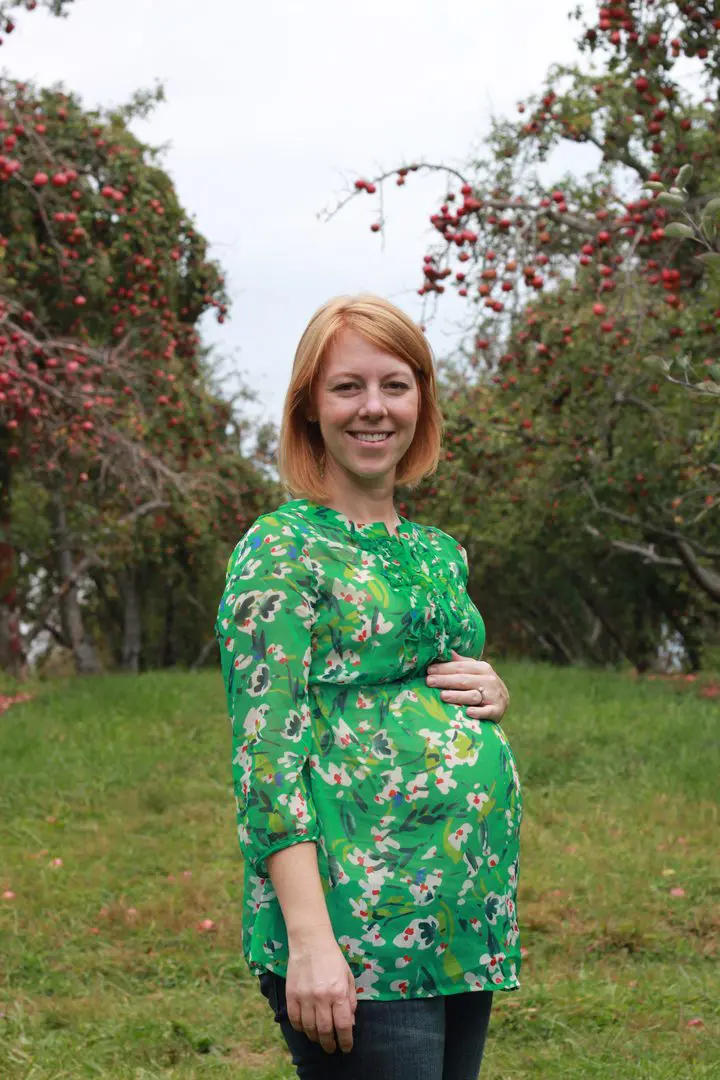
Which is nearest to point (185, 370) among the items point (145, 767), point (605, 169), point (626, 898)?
point (605, 169)

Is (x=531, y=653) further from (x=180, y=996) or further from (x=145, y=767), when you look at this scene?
(x=180, y=996)

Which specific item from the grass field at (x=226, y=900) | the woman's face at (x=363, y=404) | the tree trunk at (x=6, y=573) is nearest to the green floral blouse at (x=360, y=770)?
the woman's face at (x=363, y=404)

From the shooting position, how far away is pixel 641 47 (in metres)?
7.95

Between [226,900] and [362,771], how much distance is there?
4392 mm

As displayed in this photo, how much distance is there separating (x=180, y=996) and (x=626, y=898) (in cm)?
225

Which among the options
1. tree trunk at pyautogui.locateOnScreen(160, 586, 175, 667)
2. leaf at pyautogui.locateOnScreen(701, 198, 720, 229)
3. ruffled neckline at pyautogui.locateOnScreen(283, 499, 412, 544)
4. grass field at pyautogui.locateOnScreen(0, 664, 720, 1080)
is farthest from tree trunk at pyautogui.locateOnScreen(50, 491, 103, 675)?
ruffled neckline at pyautogui.locateOnScreen(283, 499, 412, 544)

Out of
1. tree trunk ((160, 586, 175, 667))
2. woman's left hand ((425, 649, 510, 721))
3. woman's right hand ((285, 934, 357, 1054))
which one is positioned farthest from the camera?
tree trunk ((160, 586, 175, 667))

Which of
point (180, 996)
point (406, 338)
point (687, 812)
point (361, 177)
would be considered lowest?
point (180, 996)

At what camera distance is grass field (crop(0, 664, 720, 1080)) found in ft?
14.1

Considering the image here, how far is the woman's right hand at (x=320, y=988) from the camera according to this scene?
1.79 m

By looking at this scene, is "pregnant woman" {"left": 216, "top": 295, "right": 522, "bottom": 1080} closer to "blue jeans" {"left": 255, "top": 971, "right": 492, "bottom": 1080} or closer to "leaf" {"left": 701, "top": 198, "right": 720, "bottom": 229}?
"blue jeans" {"left": 255, "top": 971, "right": 492, "bottom": 1080}

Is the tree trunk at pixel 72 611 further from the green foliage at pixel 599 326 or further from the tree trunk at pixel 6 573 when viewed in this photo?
the green foliage at pixel 599 326

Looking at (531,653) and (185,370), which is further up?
(185,370)

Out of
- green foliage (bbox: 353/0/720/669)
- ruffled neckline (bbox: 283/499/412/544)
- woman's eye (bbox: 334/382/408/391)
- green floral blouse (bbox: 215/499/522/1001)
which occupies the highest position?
green foliage (bbox: 353/0/720/669)
